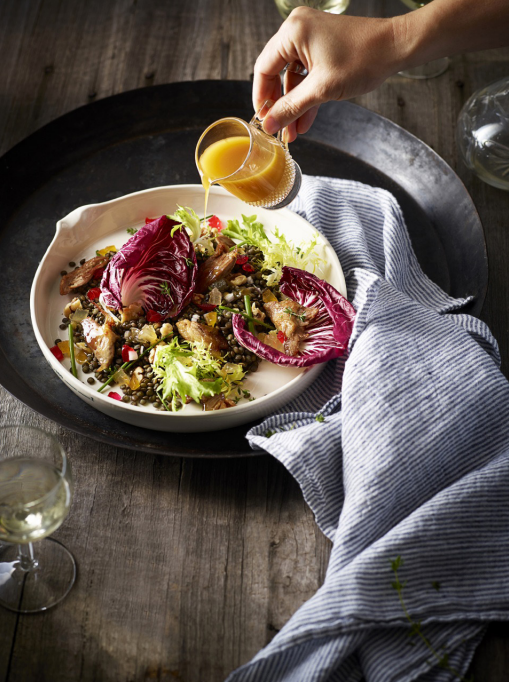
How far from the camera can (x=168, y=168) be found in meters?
3.32

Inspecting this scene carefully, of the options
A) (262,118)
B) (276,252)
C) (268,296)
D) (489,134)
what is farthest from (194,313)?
(489,134)

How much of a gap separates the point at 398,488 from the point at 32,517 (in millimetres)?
1164

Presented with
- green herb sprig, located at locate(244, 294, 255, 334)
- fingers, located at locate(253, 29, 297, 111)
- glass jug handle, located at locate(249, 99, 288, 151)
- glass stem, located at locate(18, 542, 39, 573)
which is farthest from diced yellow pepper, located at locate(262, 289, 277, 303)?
glass stem, located at locate(18, 542, 39, 573)

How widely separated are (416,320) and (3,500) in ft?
5.24

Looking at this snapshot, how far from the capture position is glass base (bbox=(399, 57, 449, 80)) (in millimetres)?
3816

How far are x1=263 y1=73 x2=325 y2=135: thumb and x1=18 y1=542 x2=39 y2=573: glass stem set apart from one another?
180cm

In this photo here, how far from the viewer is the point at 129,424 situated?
8.43 ft

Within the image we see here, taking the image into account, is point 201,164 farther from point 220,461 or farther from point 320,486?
point 320,486

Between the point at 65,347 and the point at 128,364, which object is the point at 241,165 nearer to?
the point at 128,364

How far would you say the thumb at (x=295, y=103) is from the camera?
253 centimetres

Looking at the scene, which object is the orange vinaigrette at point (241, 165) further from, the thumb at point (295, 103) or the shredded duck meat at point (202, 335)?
the shredded duck meat at point (202, 335)

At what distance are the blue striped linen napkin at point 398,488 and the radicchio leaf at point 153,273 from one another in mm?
690

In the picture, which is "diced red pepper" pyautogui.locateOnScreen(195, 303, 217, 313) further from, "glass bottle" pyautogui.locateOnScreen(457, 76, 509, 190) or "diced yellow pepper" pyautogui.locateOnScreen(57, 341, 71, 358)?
"glass bottle" pyautogui.locateOnScreen(457, 76, 509, 190)

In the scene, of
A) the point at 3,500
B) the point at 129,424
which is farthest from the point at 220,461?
the point at 3,500
